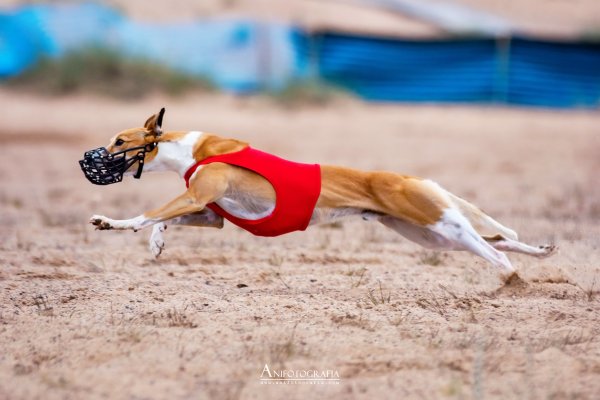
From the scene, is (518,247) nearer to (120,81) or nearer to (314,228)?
(314,228)

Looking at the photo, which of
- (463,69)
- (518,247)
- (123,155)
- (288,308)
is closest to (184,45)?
(463,69)

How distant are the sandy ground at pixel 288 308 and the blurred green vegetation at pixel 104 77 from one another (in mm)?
6402

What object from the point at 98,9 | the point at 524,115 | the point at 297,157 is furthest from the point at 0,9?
the point at 524,115

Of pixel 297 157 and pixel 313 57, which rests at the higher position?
pixel 313 57

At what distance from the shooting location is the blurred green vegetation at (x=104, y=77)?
687 inches

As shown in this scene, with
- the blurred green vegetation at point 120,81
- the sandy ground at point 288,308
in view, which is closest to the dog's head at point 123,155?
the sandy ground at point 288,308

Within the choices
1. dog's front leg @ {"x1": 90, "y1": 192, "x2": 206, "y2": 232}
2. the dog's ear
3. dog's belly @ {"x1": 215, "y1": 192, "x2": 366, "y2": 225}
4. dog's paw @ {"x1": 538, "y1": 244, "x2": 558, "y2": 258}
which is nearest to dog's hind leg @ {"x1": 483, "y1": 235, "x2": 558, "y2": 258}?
dog's paw @ {"x1": 538, "y1": 244, "x2": 558, "y2": 258}

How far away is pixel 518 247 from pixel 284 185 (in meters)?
1.79

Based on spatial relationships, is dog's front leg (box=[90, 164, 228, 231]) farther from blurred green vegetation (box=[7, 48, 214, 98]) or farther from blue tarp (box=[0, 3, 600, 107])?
blurred green vegetation (box=[7, 48, 214, 98])

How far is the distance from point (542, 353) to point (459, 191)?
694 cm

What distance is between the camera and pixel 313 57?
1798 cm

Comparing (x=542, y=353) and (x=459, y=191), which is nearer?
(x=542, y=353)

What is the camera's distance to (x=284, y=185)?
5707mm

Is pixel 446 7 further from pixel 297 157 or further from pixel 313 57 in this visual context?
pixel 297 157
